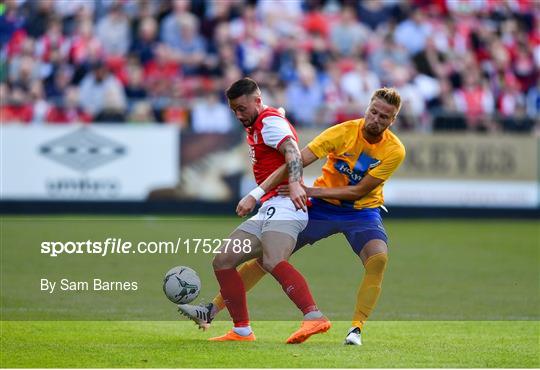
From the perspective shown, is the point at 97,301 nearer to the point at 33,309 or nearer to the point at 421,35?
the point at 33,309

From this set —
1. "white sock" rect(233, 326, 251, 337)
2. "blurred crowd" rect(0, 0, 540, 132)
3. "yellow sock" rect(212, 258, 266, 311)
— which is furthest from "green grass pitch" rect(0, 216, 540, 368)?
"blurred crowd" rect(0, 0, 540, 132)

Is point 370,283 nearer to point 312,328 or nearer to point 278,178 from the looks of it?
point 312,328

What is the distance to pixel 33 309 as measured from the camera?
36.5ft

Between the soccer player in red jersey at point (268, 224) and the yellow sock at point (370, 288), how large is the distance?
517 millimetres

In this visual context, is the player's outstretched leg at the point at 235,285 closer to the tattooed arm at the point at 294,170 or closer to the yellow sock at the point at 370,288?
the tattooed arm at the point at 294,170

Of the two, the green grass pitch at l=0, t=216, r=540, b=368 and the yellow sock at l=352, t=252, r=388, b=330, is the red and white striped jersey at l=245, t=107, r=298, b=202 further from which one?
the green grass pitch at l=0, t=216, r=540, b=368

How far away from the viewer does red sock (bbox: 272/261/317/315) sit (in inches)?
351

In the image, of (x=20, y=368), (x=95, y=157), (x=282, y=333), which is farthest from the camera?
(x=95, y=157)

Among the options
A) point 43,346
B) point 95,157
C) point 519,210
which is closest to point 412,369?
point 43,346

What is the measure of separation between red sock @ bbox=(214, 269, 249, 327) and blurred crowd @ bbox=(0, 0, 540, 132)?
1188 centimetres

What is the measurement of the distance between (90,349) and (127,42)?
14069 millimetres

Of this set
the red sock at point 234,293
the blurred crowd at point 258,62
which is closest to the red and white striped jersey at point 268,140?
the red sock at point 234,293

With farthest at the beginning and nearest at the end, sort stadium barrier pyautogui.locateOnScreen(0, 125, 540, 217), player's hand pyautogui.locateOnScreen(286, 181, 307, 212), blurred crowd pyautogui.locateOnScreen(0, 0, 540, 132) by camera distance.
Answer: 1. blurred crowd pyautogui.locateOnScreen(0, 0, 540, 132)
2. stadium barrier pyautogui.locateOnScreen(0, 125, 540, 217)
3. player's hand pyautogui.locateOnScreen(286, 181, 307, 212)

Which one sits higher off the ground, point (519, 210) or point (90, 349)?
point (90, 349)
